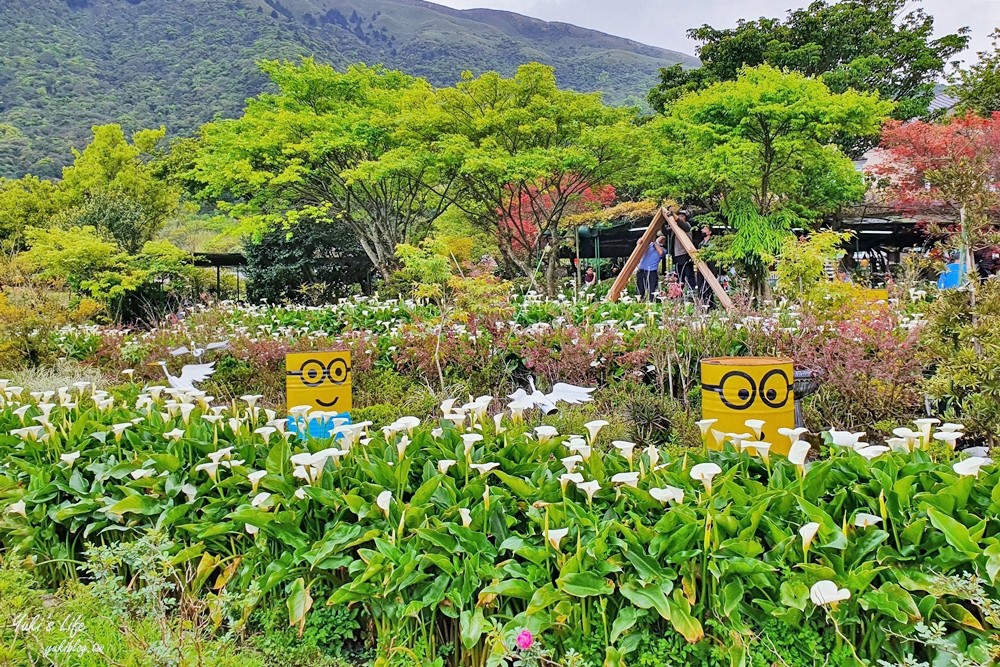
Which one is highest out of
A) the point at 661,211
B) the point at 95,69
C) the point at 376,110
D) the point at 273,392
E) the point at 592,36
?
the point at 592,36

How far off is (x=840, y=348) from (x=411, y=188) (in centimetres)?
1168

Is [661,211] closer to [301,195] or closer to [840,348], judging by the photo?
[840,348]

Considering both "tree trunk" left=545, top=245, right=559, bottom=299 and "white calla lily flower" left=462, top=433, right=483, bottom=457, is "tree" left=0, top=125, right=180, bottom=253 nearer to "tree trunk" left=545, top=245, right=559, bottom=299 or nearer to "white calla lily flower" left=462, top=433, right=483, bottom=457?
"tree trunk" left=545, top=245, right=559, bottom=299

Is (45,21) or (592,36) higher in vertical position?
(592,36)

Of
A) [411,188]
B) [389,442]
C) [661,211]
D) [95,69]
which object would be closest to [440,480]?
[389,442]

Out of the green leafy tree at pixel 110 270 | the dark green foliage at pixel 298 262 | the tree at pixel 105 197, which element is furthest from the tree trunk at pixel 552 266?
the tree at pixel 105 197

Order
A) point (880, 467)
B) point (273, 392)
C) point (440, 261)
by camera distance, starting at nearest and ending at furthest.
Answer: point (880, 467)
point (273, 392)
point (440, 261)

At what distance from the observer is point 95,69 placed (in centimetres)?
3900

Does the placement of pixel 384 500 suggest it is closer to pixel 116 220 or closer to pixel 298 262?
pixel 298 262

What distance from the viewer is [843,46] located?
1762 cm

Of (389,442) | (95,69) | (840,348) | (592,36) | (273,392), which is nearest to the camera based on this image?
(389,442)

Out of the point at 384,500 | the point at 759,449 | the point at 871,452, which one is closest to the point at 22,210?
the point at 384,500

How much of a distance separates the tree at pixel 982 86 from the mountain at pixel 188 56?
32.7 feet

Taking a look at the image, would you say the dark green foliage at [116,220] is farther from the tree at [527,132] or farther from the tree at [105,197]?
the tree at [527,132]
